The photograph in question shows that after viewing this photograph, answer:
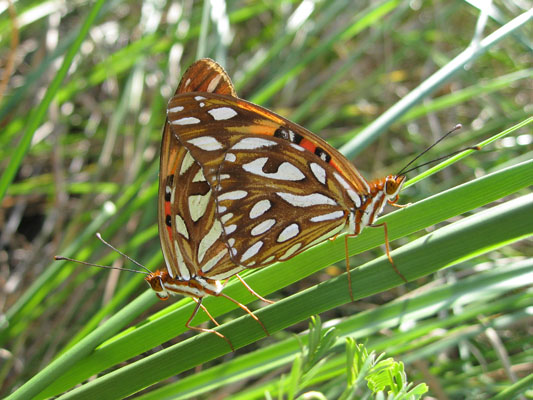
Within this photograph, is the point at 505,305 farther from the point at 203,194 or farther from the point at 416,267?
the point at 203,194

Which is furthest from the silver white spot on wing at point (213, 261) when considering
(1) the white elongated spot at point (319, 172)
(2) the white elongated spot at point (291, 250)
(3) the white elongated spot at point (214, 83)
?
(3) the white elongated spot at point (214, 83)

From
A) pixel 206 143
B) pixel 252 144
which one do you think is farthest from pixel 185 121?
pixel 252 144

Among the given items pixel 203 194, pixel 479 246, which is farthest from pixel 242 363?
pixel 479 246

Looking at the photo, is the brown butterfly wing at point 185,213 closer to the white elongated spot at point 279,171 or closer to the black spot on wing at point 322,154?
the white elongated spot at point 279,171

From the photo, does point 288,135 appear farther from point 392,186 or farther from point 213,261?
point 213,261

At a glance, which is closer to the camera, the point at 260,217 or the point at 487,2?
the point at 260,217

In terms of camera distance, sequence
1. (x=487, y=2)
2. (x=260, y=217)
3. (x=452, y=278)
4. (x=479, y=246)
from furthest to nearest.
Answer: (x=452, y=278) < (x=487, y=2) < (x=260, y=217) < (x=479, y=246)
